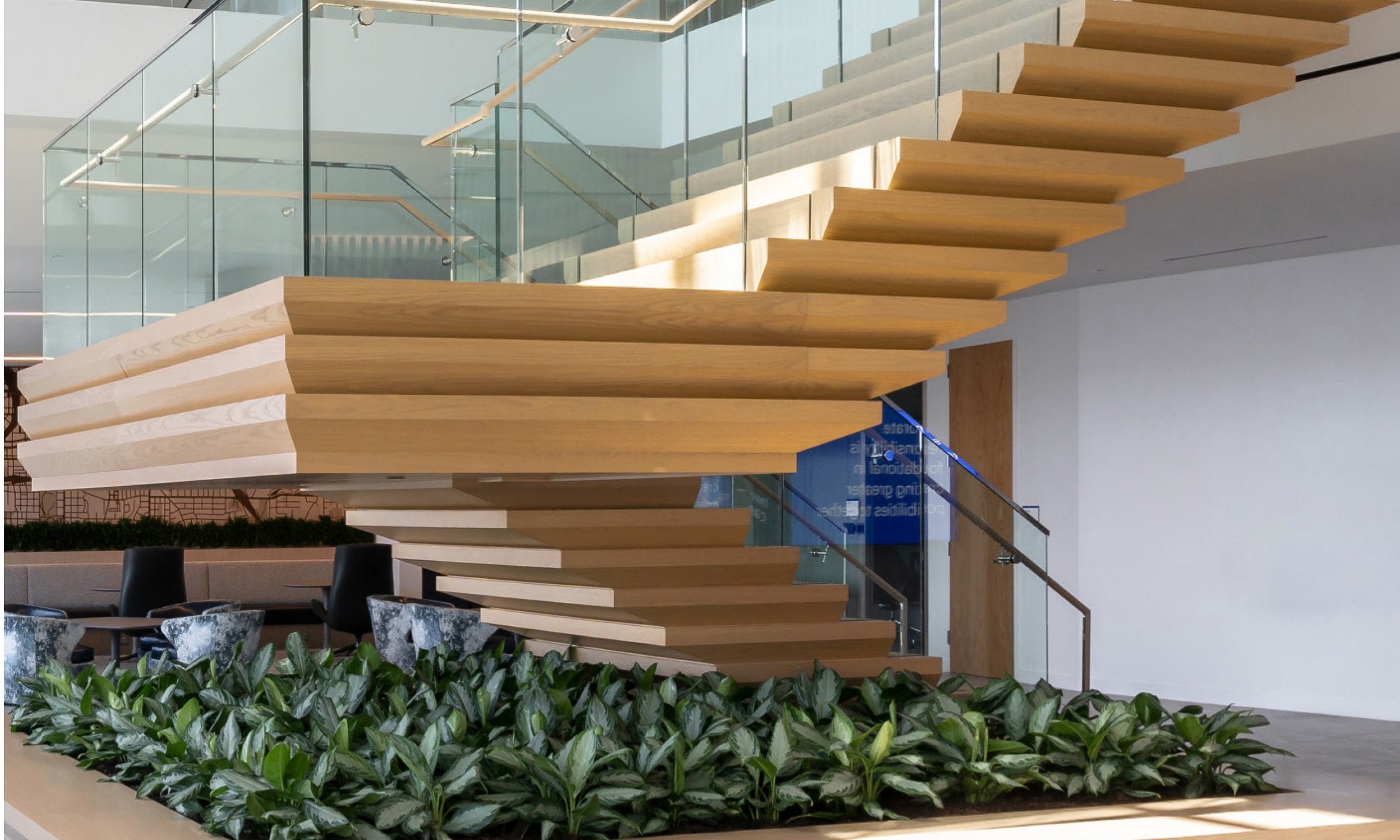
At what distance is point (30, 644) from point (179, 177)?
10.3 ft

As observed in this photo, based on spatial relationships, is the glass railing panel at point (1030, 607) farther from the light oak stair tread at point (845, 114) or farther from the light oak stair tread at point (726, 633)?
the light oak stair tread at point (845, 114)

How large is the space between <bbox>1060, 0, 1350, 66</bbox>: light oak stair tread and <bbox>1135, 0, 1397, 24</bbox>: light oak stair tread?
0.05m

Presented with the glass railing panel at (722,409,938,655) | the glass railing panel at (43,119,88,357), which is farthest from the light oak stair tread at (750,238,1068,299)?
the glass railing panel at (43,119,88,357)

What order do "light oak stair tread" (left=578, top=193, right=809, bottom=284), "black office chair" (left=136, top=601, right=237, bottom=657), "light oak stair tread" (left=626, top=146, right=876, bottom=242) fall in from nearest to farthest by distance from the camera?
"light oak stair tread" (left=578, top=193, right=809, bottom=284), "light oak stair tread" (left=626, top=146, right=876, bottom=242), "black office chair" (left=136, top=601, right=237, bottom=657)

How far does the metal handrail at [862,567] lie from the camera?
8.06 meters

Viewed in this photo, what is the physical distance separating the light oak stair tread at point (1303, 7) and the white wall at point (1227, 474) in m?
3.38

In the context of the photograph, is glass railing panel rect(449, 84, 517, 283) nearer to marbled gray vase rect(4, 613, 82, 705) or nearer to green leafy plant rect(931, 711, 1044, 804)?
green leafy plant rect(931, 711, 1044, 804)

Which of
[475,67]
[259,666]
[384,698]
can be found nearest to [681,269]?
[475,67]

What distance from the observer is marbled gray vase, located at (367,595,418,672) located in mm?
9078

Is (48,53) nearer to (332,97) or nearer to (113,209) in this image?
(113,209)

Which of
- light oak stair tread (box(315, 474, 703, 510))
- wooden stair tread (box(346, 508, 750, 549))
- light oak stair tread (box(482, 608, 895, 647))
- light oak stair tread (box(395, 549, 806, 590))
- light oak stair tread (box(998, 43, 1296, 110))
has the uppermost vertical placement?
light oak stair tread (box(998, 43, 1296, 110))

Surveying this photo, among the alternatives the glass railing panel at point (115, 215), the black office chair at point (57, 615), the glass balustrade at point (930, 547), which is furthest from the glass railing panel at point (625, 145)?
the black office chair at point (57, 615)

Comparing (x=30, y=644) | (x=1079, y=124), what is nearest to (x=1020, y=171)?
A: (x=1079, y=124)

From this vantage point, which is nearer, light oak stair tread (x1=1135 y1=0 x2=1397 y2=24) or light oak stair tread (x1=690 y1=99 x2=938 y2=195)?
light oak stair tread (x1=690 y1=99 x2=938 y2=195)
